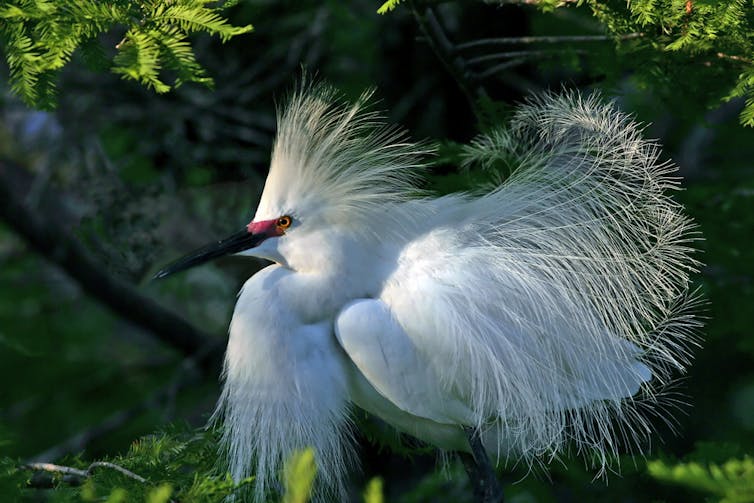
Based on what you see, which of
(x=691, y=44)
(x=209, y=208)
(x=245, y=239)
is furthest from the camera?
(x=209, y=208)

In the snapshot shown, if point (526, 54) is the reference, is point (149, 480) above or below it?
below

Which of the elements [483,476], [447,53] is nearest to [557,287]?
[483,476]

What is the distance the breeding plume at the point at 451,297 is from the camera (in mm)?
2439

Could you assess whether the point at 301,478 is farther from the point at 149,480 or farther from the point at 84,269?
the point at 84,269

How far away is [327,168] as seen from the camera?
2609mm

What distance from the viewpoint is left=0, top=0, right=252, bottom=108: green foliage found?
1966 mm

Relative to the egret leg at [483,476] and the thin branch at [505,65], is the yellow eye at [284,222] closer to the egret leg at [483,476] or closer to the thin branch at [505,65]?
the egret leg at [483,476]

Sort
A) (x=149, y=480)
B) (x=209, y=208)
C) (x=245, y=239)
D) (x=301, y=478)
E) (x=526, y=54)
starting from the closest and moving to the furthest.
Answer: (x=301, y=478) < (x=149, y=480) < (x=245, y=239) < (x=526, y=54) < (x=209, y=208)

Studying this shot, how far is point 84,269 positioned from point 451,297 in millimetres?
2161

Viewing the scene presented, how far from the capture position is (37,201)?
3.95 meters

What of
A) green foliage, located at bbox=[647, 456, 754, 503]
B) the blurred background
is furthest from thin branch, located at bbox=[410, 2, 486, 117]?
green foliage, located at bbox=[647, 456, 754, 503]

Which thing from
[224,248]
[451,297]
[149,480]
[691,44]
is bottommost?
[149,480]

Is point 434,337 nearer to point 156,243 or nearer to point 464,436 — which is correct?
point 464,436

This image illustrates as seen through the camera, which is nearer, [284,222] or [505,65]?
[284,222]
